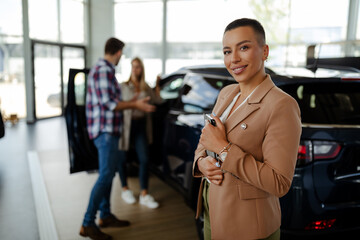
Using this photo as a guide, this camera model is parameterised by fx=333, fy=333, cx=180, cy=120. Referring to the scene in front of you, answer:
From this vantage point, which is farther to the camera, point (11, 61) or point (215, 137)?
point (11, 61)

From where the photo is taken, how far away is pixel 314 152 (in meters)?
1.85

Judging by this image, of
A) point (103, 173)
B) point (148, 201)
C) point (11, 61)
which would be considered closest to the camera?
point (103, 173)

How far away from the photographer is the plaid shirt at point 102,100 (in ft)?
8.64

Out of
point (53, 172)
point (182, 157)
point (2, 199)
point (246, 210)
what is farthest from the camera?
point (53, 172)

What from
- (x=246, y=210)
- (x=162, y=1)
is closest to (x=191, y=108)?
(x=246, y=210)

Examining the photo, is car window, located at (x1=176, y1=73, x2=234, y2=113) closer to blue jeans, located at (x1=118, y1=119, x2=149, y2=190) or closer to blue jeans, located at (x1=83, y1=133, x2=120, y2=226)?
blue jeans, located at (x1=118, y1=119, x2=149, y2=190)

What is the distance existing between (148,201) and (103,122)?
3.62 ft

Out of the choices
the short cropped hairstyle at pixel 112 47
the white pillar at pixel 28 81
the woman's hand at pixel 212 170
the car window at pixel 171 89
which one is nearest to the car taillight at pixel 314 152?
the woman's hand at pixel 212 170

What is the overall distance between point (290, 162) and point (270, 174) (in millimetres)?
74

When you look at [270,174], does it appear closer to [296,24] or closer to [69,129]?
[69,129]

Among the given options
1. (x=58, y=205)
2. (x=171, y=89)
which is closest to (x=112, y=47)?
(x=171, y=89)

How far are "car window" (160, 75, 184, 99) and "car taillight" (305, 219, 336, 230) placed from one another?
82.9 inches

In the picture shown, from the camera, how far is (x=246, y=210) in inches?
44.5

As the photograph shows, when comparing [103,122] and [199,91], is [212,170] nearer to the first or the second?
[103,122]
